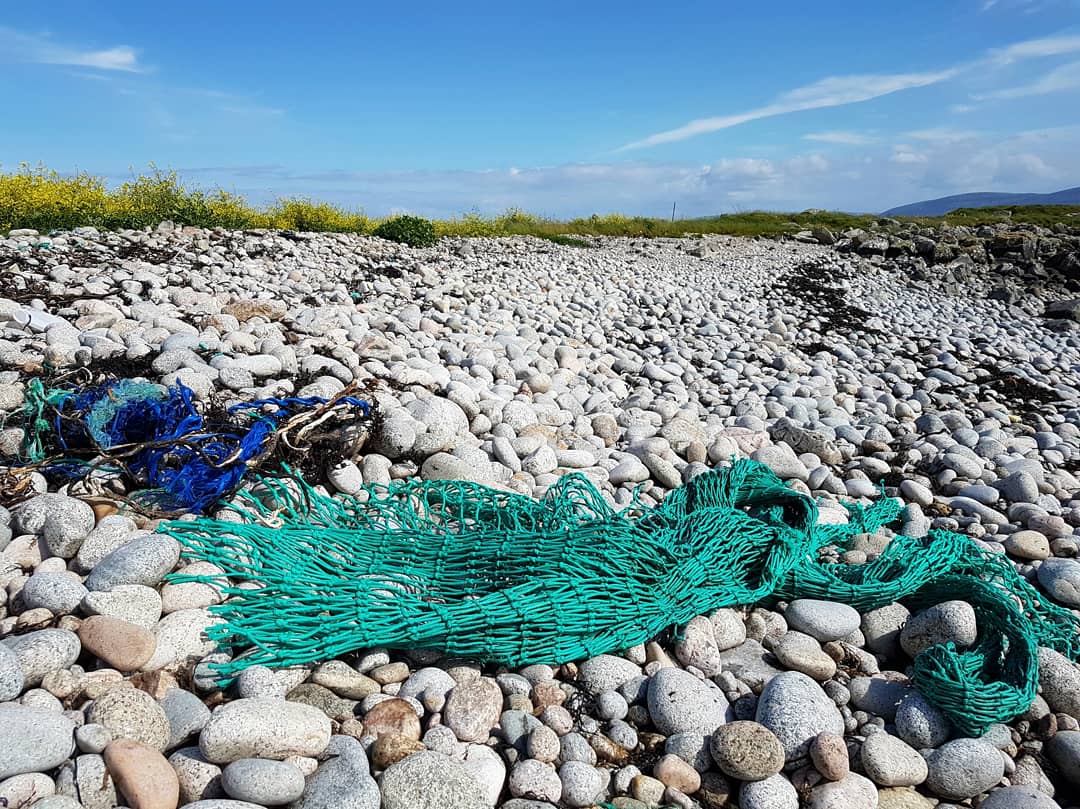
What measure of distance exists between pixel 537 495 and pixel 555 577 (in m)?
1.23

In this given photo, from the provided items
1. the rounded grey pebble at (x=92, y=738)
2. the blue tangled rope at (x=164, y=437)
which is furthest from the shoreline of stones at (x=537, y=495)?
the blue tangled rope at (x=164, y=437)

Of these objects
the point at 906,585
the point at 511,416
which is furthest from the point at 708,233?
the point at 906,585

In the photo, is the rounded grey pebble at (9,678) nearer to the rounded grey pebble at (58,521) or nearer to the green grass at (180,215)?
the rounded grey pebble at (58,521)

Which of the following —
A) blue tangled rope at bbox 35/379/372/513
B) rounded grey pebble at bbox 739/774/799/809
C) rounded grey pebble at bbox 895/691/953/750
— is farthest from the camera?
blue tangled rope at bbox 35/379/372/513

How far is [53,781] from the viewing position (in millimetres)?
1705

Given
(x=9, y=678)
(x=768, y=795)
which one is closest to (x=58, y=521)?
(x=9, y=678)

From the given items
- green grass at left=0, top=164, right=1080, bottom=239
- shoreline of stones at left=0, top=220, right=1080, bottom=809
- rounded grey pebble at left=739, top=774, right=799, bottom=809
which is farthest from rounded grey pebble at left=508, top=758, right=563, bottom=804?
green grass at left=0, top=164, right=1080, bottom=239

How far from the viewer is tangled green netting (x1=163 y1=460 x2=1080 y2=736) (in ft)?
7.70

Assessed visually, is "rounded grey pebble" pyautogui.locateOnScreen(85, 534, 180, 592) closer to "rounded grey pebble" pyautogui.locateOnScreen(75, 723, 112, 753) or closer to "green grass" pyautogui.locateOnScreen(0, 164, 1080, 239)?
"rounded grey pebble" pyautogui.locateOnScreen(75, 723, 112, 753)

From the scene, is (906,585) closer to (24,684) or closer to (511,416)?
(511,416)

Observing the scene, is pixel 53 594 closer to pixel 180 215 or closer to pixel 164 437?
pixel 164 437

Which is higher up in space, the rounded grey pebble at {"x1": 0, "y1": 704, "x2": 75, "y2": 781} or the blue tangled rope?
the blue tangled rope

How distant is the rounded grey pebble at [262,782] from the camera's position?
68.5 inches

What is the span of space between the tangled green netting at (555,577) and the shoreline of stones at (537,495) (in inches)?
3.5
